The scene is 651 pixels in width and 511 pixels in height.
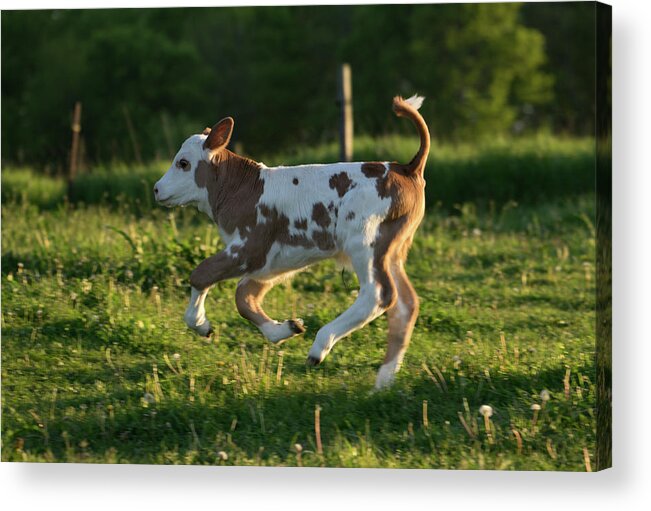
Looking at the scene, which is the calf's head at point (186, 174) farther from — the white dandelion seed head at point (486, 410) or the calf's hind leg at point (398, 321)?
the white dandelion seed head at point (486, 410)

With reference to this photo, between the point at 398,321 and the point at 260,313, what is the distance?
73 centimetres

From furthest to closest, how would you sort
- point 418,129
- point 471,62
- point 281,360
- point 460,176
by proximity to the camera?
point 471,62
point 460,176
point 281,360
point 418,129

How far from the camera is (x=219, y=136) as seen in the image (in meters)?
6.29

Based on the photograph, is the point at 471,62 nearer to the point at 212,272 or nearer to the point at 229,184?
the point at 229,184

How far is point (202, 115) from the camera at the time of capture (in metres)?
23.3

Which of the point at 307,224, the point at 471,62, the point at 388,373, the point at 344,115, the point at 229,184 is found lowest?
the point at 388,373

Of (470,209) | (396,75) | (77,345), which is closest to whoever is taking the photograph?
(77,345)

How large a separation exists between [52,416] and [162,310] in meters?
1.59

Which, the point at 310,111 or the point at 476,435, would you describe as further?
the point at 310,111

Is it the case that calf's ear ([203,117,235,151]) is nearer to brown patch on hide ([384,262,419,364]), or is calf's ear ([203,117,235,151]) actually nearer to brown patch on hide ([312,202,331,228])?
brown patch on hide ([312,202,331,228])

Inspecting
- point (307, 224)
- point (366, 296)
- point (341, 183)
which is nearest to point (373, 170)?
point (341, 183)

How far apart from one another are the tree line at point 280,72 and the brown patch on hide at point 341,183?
966 centimetres

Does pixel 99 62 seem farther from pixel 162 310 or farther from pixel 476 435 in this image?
pixel 476 435

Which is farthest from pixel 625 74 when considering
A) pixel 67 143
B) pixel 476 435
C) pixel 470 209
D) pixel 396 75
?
pixel 396 75
